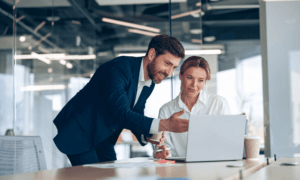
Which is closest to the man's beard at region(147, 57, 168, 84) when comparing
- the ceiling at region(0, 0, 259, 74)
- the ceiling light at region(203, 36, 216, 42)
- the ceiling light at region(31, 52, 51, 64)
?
the ceiling at region(0, 0, 259, 74)

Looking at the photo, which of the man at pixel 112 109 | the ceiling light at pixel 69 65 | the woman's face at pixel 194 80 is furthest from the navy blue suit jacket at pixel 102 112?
the ceiling light at pixel 69 65

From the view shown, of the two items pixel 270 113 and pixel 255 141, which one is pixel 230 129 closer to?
pixel 255 141

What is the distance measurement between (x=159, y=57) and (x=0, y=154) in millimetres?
1139

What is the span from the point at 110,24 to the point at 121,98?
4.80 m

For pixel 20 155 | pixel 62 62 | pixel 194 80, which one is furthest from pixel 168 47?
pixel 62 62

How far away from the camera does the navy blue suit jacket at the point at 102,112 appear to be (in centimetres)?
176

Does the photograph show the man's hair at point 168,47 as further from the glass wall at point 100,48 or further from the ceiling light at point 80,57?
the ceiling light at point 80,57

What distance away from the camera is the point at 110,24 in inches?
249

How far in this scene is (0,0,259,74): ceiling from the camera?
4340 millimetres

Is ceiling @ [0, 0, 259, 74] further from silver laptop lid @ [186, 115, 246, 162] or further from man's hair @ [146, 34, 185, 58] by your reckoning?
silver laptop lid @ [186, 115, 246, 162]

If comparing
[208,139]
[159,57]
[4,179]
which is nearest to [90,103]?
[159,57]

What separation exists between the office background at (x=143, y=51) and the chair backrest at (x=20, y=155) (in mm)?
2518

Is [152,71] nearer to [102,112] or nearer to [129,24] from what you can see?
[102,112]

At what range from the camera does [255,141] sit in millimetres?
1865
